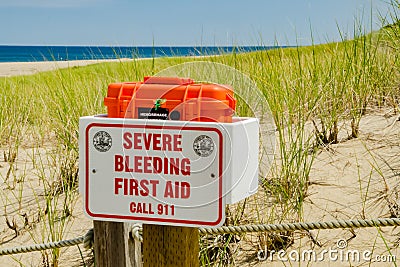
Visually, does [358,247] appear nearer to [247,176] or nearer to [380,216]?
[380,216]

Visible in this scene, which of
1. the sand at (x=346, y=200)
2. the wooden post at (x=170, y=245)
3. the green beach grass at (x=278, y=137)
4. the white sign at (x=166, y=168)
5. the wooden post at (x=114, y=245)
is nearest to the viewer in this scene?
the white sign at (x=166, y=168)

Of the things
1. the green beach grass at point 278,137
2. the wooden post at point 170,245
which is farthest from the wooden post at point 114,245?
the green beach grass at point 278,137

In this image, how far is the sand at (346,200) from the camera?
8.62 feet

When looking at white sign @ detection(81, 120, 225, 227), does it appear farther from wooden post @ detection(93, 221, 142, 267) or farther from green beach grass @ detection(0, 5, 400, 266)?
green beach grass @ detection(0, 5, 400, 266)

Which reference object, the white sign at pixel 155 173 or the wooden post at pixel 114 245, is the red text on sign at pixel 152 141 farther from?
the wooden post at pixel 114 245

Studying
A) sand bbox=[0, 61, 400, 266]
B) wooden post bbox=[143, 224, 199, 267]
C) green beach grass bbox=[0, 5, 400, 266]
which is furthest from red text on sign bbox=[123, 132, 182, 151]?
green beach grass bbox=[0, 5, 400, 266]

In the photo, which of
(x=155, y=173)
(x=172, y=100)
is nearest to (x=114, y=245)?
(x=155, y=173)

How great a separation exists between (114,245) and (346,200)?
65.0 inches

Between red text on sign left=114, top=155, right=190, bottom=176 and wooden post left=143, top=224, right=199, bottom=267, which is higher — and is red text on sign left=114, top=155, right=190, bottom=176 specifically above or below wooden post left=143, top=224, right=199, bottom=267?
above

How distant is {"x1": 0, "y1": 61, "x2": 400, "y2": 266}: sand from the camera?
2.63 metres

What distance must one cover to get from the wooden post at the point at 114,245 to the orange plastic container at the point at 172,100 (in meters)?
0.35

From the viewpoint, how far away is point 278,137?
3.53 meters

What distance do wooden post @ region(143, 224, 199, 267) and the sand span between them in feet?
3.13

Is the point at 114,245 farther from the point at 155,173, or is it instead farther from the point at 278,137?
the point at 278,137
